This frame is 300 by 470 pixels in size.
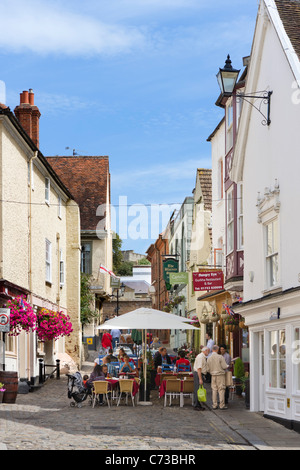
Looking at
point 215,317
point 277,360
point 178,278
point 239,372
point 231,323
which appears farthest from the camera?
point 178,278

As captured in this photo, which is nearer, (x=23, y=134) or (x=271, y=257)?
(x=271, y=257)

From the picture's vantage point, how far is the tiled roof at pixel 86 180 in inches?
1750

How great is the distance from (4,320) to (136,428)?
7.02m

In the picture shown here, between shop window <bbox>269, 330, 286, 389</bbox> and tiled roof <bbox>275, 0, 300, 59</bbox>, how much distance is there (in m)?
6.19

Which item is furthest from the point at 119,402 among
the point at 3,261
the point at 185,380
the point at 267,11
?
the point at 267,11

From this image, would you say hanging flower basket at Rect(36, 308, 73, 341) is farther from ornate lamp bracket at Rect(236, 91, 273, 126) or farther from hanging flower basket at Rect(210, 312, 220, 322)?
ornate lamp bracket at Rect(236, 91, 273, 126)

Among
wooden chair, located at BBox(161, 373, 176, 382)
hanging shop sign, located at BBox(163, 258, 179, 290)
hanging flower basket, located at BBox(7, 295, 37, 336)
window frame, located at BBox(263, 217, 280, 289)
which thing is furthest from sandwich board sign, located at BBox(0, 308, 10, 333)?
hanging shop sign, located at BBox(163, 258, 179, 290)

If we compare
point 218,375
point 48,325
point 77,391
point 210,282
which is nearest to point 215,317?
point 210,282

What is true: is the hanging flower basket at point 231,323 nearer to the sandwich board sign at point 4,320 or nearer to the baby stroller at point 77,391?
the baby stroller at point 77,391

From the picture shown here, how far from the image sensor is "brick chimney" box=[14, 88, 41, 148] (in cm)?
2961

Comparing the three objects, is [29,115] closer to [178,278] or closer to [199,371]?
[178,278]

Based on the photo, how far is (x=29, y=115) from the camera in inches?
1168

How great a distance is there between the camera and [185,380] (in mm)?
20688

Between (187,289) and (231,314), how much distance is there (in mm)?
19702
